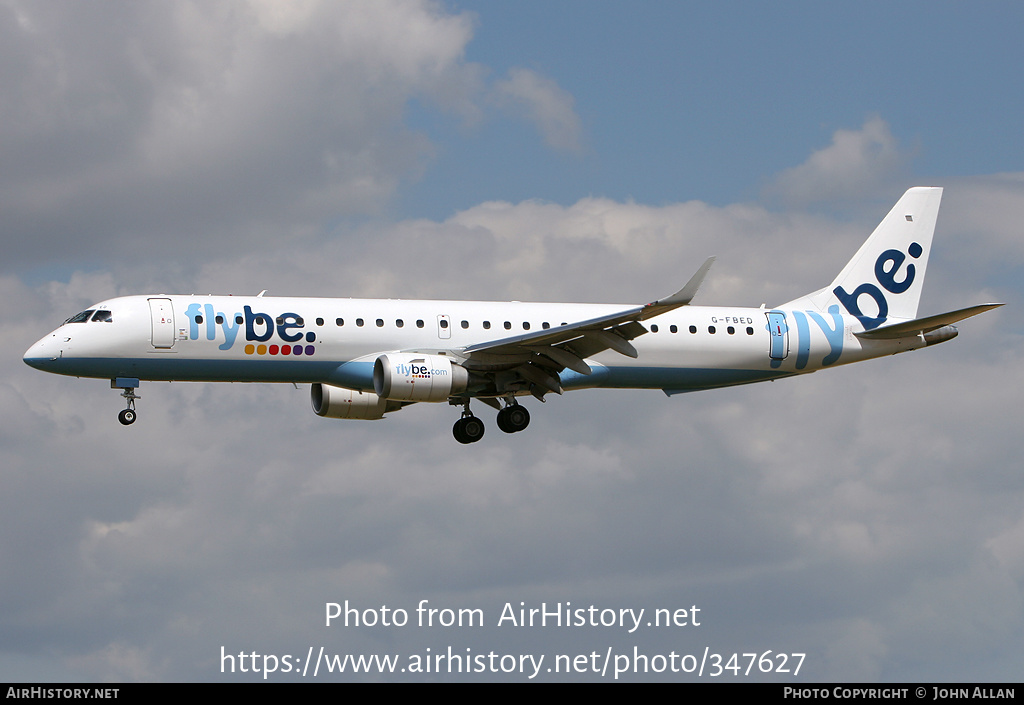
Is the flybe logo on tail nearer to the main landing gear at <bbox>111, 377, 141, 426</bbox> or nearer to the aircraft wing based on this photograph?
the aircraft wing

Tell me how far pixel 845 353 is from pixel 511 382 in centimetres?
1255

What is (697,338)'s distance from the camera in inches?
1966

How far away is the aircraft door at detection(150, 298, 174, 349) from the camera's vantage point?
148ft

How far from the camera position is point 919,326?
5066 cm

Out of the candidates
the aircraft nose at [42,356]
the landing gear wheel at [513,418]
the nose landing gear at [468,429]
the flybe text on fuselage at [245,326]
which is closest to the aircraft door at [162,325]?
the flybe text on fuselage at [245,326]

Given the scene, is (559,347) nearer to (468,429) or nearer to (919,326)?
(468,429)

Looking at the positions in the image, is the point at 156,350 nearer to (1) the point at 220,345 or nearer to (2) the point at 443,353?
(1) the point at 220,345

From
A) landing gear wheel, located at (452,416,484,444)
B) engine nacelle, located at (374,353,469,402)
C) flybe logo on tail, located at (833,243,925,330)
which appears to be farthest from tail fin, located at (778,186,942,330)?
engine nacelle, located at (374,353,469,402)

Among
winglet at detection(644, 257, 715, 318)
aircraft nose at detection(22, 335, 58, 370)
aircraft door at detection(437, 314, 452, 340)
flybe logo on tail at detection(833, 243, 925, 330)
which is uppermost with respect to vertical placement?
flybe logo on tail at detection(833, 243, 925, 330)

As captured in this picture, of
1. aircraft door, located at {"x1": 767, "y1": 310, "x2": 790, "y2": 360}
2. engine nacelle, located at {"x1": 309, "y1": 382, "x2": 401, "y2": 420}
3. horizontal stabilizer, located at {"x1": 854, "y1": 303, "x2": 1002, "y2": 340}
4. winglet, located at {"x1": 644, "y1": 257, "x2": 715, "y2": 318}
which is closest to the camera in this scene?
winglet, located at {"x1": 644, "y1": 257, "x2": 715, "y2": 318}

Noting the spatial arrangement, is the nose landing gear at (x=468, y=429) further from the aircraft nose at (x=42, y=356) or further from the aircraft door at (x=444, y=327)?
the aircraft nose at (x=42, y=356)

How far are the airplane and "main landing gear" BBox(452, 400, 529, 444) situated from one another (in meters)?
0.05

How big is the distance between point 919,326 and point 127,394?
26.2m
